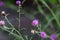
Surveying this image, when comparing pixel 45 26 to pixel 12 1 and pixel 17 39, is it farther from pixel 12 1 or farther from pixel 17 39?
pixel 17 39

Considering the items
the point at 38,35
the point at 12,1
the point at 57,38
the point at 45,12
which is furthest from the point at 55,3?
the point at 38,35

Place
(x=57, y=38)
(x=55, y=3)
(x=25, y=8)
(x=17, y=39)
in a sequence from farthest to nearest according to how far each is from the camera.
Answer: (x=25, y=8) → (x=55, y=3) → (x=57, y=38) → (x=17, y=39)

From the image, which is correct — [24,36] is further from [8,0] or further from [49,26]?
[8,0]

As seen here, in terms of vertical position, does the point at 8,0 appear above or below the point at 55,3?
above

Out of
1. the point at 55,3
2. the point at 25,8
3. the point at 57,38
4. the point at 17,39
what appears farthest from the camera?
the point at 25,8

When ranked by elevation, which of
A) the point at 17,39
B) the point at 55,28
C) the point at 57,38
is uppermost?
the point at 55,28

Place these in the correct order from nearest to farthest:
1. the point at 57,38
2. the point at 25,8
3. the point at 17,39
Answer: the point at 17,39, the point at 57,38, the point at 25,8

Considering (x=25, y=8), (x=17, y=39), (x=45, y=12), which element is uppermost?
(x=25, y=8)

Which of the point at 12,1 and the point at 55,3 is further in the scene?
the point at 12,1

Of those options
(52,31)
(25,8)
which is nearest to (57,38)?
(52,31)
